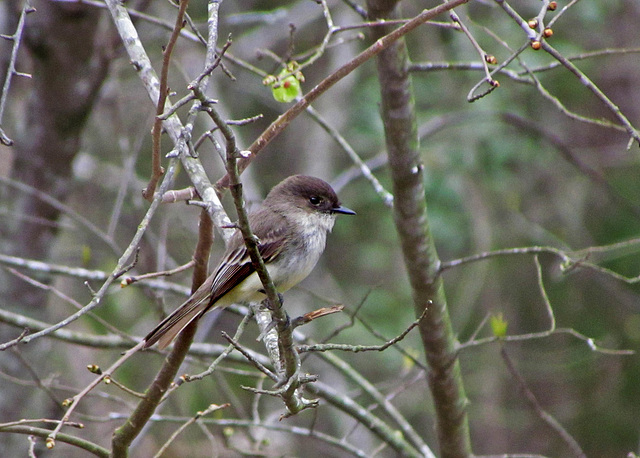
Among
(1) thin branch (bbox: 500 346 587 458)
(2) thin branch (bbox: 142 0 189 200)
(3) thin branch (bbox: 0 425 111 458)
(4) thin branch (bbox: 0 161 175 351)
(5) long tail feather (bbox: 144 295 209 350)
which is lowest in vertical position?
(3) thin branch (bbox: 0 425 111 458)

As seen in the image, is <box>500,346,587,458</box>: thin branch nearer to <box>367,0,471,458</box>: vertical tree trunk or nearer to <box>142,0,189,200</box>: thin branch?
<box>367,0,471,458</box>: vertical tree trunk

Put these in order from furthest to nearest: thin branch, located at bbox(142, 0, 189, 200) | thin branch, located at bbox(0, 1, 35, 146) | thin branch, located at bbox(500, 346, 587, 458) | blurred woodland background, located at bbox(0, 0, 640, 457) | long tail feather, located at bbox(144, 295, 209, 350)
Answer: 1. blurred woodland background, located at bbox(0, 0, 640, 457)
2. thin branch, located at bbox(500, 346, 587, 458)
3. long tail feather, located at bbox(144, 295, 209, 350)
4. thin branch, located at bbox(0, 1, 35, 146)
5. thin branch, located at bbox(142, 0, 189, 200)

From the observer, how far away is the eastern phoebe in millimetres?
3814

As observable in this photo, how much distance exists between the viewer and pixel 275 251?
4.24m

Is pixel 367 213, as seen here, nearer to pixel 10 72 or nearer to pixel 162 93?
pixel 10 72

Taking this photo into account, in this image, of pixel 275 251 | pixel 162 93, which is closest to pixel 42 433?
pixel 162 93

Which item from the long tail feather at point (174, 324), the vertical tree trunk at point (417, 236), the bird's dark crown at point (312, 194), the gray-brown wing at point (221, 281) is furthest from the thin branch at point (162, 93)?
the bird's dark crown at point (312, 194)

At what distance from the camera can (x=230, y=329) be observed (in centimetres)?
898

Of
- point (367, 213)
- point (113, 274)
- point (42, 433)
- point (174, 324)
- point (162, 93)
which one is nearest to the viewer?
point (113, 274)

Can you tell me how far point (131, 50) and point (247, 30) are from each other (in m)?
6.47

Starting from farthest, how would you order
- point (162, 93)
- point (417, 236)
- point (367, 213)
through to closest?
point (367, 213) → point (417, 236) → point (162, 93)

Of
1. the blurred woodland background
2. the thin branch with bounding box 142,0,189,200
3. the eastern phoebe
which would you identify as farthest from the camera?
the blurred woodland background

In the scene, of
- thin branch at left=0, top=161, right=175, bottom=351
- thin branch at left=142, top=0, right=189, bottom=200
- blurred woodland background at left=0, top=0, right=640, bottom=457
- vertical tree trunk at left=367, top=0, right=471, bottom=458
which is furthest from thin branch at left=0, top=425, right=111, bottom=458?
blurred woodland background at left=0, top=0, right=640, bottom=457

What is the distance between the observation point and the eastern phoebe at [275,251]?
3.81 m
